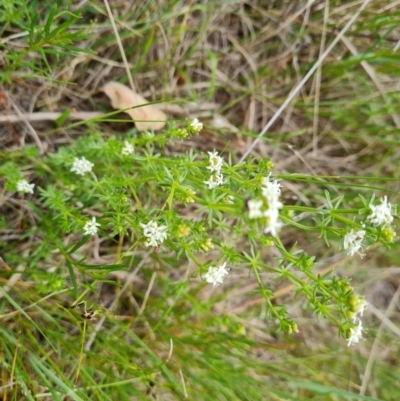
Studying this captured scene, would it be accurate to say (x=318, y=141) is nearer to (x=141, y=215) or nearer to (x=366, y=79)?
(x=366, y=79)

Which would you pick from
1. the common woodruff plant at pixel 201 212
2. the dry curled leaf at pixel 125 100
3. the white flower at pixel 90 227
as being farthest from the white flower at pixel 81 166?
the dry curled leaf at pixel 125 100

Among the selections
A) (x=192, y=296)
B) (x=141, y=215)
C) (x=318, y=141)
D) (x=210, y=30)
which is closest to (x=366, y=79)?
(x=318, y=141)

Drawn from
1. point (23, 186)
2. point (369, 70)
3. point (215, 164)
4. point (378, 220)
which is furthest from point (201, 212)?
point (369, 70)

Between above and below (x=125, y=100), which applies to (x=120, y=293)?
below

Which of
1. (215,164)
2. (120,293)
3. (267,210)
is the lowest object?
(120,293)

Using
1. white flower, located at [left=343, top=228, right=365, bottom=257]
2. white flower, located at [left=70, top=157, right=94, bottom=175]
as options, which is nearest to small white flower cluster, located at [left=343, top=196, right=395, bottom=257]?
white flower, located at [left=343, top=228, right=365, bottom=257]

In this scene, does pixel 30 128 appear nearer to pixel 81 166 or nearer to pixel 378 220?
pixel 81 166

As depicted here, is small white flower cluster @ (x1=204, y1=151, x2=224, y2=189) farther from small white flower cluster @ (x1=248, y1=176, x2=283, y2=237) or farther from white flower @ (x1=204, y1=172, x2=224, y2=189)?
small white flower cluster @ (x1=248, y1=176, x2=283, y2=237)
